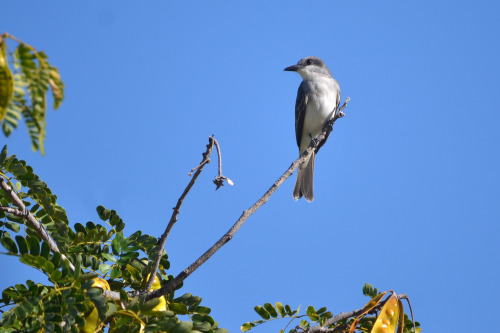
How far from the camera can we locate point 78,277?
93.2 inches

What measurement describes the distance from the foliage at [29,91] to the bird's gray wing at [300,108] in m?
7.77

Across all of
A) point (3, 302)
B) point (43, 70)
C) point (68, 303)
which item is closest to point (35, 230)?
point (3, 302)

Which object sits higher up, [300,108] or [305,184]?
[300,108]

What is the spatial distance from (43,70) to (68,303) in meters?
1.33

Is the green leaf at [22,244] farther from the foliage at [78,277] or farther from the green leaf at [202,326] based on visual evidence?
the green leaf at [202,326]

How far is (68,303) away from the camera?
2.25 metres

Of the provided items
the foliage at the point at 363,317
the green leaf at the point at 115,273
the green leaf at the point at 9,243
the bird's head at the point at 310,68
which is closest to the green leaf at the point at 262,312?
the foliage at the point at 363,317

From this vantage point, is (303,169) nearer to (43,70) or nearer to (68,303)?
(68,303)

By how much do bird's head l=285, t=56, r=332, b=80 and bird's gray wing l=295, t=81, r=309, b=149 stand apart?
23 cm

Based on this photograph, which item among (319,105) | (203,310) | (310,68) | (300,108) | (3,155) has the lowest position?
(203,310)

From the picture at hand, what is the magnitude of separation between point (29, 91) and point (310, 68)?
27.9 feet

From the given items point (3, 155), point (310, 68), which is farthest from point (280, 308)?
point (310, 68)

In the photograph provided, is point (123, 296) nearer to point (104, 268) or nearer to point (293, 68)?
point (104, 268)

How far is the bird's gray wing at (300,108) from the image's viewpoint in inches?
349
